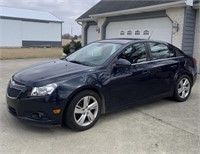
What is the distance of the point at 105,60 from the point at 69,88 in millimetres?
1024

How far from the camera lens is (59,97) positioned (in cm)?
362

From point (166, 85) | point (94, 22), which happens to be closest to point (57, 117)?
point (166, 85)

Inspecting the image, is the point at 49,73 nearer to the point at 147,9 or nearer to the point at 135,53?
the point at 135,53

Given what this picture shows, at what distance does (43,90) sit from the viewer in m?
3.59

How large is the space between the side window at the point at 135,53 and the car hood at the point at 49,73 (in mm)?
913

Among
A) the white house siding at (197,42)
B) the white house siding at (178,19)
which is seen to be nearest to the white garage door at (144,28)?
the white house siding at (178,19)

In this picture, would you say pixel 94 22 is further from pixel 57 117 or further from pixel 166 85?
pixel 57 117

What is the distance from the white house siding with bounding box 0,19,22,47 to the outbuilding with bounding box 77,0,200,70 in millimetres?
22181

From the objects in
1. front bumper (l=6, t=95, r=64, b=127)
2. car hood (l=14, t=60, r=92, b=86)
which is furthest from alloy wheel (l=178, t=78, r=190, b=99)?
front bumper (l=6, t=95, r=64, b=127)

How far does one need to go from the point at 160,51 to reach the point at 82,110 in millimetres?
2486

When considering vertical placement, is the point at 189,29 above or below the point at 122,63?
above

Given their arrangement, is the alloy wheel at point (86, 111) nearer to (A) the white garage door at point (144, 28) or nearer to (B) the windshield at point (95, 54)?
(B) the windshield at point (95, 54)

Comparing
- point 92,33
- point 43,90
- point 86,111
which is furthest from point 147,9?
point 43,90

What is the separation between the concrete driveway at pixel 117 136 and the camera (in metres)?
3.34
